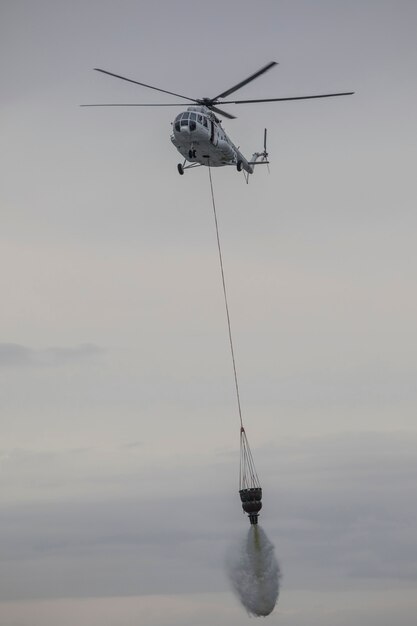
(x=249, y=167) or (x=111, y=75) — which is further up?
(x=111, y=75)

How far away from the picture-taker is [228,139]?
9588 centimetres

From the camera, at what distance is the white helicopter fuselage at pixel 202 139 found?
3583 inches

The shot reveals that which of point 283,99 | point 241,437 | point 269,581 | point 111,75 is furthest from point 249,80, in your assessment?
point 269,581

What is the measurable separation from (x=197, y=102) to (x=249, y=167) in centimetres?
675

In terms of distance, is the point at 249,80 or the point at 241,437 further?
the point at 249,80

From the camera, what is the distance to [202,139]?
91.5 metres

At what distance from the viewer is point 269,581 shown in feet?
328

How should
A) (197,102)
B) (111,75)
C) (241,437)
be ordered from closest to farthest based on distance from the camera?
(241,437), (111,75), (197,102)

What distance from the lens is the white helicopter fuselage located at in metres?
91.0

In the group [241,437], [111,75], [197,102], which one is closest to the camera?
[241,437]

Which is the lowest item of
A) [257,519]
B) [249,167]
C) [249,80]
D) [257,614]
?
[257,614]

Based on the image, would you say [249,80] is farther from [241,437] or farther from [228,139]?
[241,437]

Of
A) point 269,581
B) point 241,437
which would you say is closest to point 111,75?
point 241,437

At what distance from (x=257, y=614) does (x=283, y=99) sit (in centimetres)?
3270
